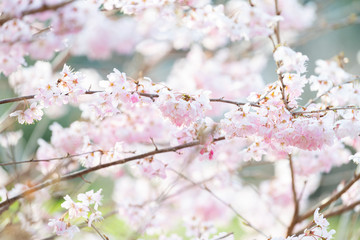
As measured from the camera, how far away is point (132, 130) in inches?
85.5

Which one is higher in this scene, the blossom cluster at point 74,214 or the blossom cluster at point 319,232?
the blossom cluster at point 74,214

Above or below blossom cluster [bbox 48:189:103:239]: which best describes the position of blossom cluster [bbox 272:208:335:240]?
below

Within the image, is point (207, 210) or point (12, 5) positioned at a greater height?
point (12, 5)

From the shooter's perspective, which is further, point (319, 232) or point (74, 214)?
point (74, 214)

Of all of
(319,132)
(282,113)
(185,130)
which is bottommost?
(319,132)

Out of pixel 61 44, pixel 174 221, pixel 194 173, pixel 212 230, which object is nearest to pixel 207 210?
pixel 174 221

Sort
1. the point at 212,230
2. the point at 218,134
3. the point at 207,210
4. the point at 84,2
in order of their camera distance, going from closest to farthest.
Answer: the point at 218,134, the point at 84,2, the point at 212,230, the point at 207,210

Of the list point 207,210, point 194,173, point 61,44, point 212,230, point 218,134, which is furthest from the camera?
point 207,210

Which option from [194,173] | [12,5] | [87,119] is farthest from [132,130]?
[194,173]

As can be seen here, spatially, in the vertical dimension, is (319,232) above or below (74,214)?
below

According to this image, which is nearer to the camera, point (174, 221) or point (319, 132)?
point (319, 132)

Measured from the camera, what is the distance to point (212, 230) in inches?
85.3

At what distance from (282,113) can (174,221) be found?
8.99 ft

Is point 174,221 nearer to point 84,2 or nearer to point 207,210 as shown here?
point 207,210
